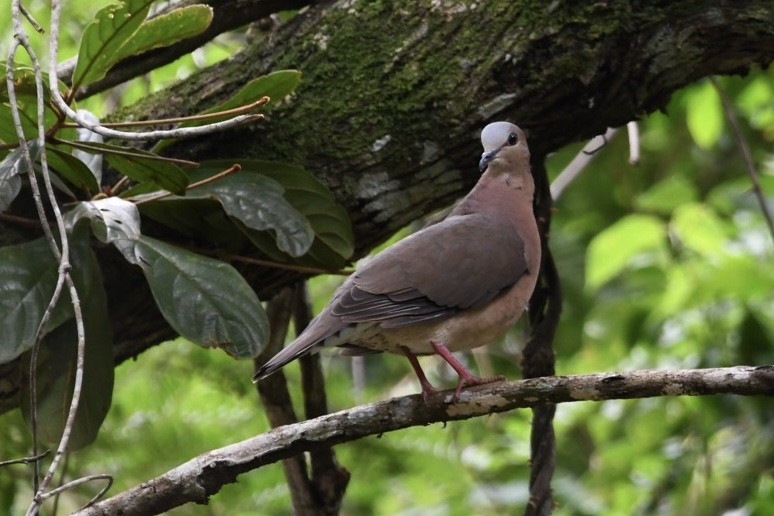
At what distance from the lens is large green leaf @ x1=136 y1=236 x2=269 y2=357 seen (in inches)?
110

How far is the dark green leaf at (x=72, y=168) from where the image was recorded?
9.37ft

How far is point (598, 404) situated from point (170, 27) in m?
3.90

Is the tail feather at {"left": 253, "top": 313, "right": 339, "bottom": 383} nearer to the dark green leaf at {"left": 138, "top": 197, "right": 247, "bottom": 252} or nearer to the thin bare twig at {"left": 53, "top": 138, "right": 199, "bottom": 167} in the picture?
the dark green leaf at {"left": 138, "top": 197, "right": 247, "bottom": 252}

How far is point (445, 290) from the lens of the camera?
3.07 metres

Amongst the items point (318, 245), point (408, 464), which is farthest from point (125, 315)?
point (408, 464)

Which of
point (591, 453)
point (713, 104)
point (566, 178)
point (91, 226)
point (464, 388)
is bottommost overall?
point (591, 453)

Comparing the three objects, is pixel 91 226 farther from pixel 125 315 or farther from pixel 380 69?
pixel 380 69

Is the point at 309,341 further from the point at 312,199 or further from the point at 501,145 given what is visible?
the point at 501,145

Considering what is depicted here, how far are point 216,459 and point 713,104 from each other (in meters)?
4.03

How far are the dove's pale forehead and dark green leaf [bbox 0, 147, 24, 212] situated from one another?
1328mm

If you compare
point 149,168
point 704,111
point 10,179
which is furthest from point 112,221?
point 704,111

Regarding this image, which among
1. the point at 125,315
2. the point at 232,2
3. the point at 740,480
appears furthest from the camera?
the point at 740,480

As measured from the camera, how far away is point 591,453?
630 cm

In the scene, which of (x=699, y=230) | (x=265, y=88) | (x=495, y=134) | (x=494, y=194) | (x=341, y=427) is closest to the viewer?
(x=341, y=427)
